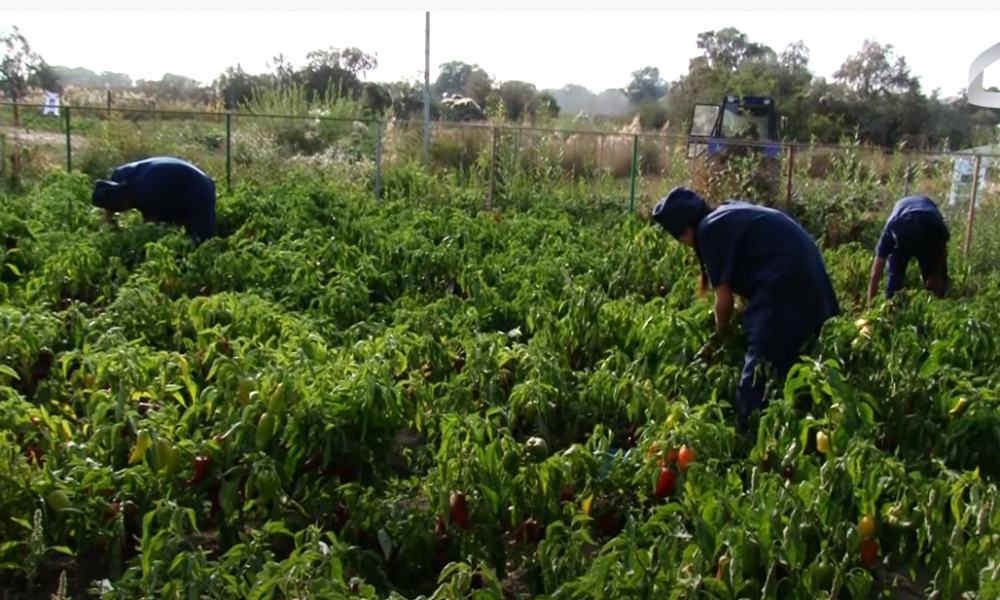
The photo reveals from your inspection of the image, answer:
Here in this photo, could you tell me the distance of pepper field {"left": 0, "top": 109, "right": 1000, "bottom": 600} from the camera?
300 cm

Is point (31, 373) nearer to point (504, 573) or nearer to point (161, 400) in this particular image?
point (161, 400)

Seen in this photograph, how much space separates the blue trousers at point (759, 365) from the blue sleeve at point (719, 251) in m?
0.35

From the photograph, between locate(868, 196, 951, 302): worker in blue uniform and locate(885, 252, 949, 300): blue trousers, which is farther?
locate(885, 252, 949, 300): blue trousers

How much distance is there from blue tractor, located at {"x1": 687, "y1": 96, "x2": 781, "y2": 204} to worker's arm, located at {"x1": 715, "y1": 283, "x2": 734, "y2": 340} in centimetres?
862

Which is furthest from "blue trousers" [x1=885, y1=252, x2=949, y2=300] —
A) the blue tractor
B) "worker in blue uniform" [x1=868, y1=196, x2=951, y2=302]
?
the blue tractor

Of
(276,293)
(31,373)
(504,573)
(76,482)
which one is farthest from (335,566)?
(276,293)

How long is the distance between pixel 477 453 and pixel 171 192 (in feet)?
17.8

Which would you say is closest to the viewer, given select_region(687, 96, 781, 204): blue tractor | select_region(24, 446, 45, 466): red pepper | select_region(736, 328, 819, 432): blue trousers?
select_region(24, 446, 45, 466): red pepper

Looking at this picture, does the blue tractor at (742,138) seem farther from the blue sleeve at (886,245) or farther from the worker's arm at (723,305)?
the worker's arm at (723,305)

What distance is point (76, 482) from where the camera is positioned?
11.3 ft

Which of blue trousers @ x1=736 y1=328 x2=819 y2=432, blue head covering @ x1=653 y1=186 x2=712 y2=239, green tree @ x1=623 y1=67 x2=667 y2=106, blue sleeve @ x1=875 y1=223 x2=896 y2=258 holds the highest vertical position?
green tree @ x1=623 y1=67 x2=667 y2=106

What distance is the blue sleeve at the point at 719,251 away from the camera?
196 inches

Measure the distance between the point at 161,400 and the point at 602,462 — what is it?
1.75m

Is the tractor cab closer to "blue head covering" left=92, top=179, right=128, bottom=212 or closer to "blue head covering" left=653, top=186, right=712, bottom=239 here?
"blue head covering" left=92, top=179, right=128, bottom=212
